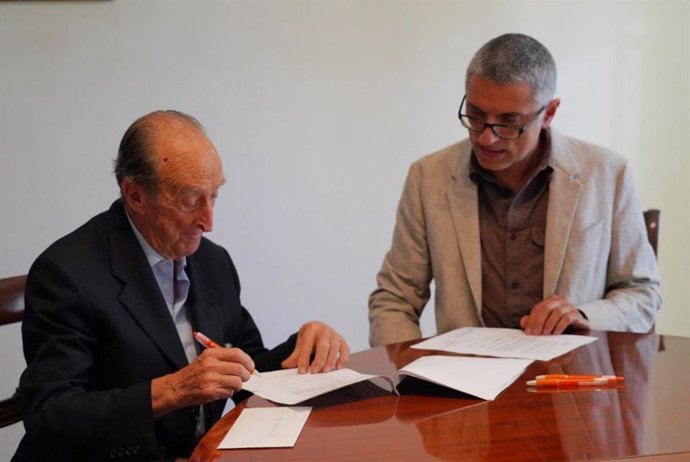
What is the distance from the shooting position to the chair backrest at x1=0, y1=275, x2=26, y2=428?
1866 mm

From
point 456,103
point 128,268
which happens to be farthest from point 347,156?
point 128,268

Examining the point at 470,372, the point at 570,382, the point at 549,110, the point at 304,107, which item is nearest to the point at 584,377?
the point at 570,382

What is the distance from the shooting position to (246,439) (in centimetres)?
123

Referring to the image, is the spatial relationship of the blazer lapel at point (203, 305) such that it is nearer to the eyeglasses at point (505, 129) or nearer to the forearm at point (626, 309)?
the eyeglasses at point (505, 129)

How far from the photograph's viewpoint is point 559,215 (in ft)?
7.07

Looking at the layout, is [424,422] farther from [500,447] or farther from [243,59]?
[243,59]

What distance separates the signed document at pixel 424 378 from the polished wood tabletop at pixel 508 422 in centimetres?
2

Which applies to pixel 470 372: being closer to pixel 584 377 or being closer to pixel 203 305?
pixel 584 377

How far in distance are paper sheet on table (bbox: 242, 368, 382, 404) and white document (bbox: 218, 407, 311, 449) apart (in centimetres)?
3

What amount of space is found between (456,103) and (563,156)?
1025 mm

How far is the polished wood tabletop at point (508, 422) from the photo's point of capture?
45.4 inches

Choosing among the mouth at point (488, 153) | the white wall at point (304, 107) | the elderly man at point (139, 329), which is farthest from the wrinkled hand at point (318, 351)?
Result: the white wall at point (304, 107)

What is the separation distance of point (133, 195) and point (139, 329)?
27 cm

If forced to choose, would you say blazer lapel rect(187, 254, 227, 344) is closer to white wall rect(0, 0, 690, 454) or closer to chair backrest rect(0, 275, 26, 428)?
chair backrest rect(0, 275, 26, 428)
